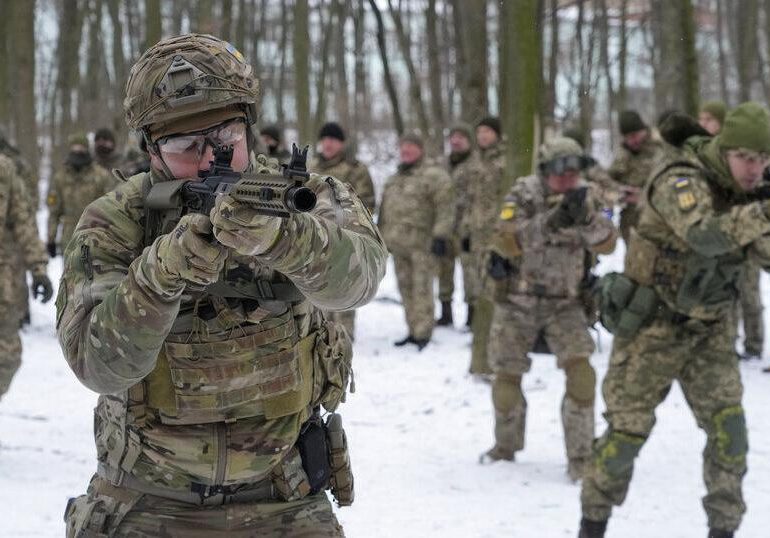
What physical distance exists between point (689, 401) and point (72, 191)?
26.5 feet

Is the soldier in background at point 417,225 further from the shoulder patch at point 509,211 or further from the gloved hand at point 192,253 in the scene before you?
the gloved hand at point 192,253

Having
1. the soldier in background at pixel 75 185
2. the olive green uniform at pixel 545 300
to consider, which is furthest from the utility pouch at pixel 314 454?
the soldier in background at pixel 75 185

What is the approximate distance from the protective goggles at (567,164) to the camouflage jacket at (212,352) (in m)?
3.27

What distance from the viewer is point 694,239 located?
4137 mm

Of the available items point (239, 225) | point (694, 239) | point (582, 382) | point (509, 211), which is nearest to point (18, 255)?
point (509, 211)

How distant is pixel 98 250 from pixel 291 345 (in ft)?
1.71

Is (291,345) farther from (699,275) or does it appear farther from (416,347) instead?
(416,347)

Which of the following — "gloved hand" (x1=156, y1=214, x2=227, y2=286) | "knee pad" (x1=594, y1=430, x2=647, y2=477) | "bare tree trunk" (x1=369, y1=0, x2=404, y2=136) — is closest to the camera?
"gloved hand" (x1=156, y1=214, x2=227, y2=286)

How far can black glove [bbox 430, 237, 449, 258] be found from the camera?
1001 cm

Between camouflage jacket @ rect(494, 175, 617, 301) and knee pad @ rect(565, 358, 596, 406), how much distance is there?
→ 1.35ft

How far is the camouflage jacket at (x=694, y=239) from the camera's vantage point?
412cm

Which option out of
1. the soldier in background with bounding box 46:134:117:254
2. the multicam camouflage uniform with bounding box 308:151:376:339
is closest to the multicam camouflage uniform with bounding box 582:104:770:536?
the multicam camouflage uniform with bounding box 308:151:376:339

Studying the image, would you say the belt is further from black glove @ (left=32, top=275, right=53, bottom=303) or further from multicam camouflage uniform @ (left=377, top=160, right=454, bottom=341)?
multicam camouflage uniform @ (left=377, top=160, right=454, bottom=341)

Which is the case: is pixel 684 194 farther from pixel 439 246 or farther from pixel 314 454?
pixel 439 246
